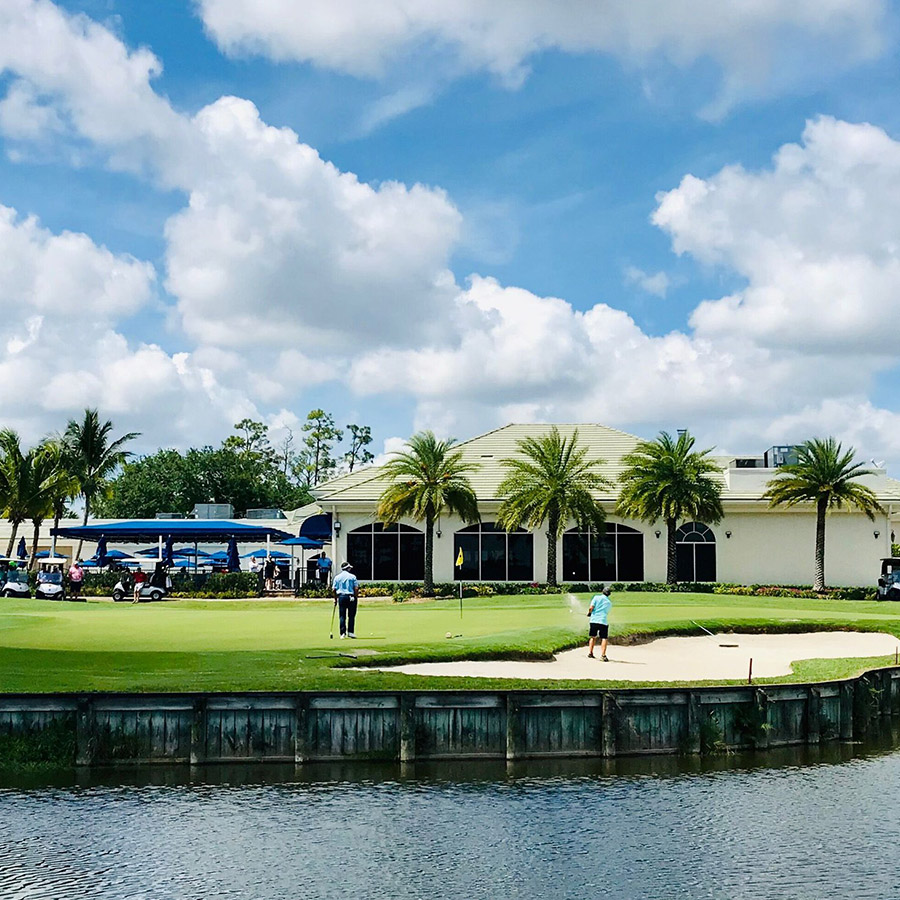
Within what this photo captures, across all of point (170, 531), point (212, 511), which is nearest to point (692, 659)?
point (170, 531)

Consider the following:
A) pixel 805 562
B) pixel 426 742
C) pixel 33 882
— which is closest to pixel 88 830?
pixel 33 882

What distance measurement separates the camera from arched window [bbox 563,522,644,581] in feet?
198

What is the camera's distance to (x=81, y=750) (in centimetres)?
1938

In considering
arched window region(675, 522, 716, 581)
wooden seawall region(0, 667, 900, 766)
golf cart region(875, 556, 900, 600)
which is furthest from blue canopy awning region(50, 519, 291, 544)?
wooden seawall region(0, 667, 900, 766)

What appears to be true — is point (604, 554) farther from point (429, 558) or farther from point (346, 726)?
point (346, 726)

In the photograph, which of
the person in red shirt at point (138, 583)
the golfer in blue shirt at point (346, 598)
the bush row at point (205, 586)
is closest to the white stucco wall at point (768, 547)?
the bush row at point (205, 586)

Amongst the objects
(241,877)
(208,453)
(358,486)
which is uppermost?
(208,453)

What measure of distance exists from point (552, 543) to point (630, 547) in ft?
20.2

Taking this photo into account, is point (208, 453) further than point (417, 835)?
Yes

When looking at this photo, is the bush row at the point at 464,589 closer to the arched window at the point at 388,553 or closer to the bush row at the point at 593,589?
the bush row at the point at 593,589

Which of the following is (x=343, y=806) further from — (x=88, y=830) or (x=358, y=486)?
(x=358, y=486)

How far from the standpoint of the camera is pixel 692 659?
1171 inches

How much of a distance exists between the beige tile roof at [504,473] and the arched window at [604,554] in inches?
94.0

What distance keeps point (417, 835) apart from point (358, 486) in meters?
45.8
